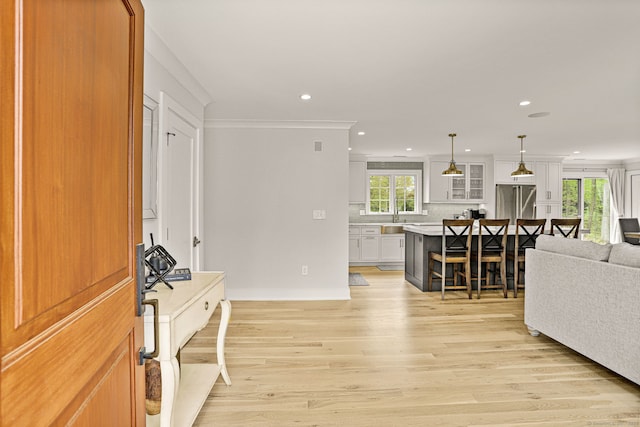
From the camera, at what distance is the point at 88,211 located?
78cm

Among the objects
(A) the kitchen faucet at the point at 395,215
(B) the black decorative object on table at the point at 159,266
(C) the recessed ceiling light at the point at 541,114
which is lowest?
(B) the black decorative object on table at the point at 159,266

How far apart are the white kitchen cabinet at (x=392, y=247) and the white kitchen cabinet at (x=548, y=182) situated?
312cm

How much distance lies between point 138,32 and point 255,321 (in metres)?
3.21

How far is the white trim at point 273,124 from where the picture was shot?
4.70 meters

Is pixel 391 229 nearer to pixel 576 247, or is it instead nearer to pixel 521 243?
pixel 521 243

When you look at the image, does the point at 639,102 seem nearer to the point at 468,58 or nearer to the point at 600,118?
the point at 600,118

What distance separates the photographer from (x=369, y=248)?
7.69 metres

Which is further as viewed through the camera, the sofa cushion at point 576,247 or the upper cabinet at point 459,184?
the upper cabinet at point 459,184

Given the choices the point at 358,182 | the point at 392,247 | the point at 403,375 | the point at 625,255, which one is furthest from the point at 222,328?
the point at 358,182

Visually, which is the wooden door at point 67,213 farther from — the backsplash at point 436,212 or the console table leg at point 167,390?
the backsplash at point 436,212

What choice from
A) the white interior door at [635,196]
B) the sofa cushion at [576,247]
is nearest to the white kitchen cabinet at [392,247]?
the sofa cushion at [576,247]

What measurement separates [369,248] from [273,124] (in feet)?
12.6

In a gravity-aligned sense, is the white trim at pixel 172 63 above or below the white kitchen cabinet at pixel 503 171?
above

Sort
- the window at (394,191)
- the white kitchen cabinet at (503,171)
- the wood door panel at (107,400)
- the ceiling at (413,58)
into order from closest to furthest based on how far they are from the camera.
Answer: the wood door panel at (107,400)
the ceiling at (413,58)
the white kitchen cabinet at (503,171)
the window at (394,191)
